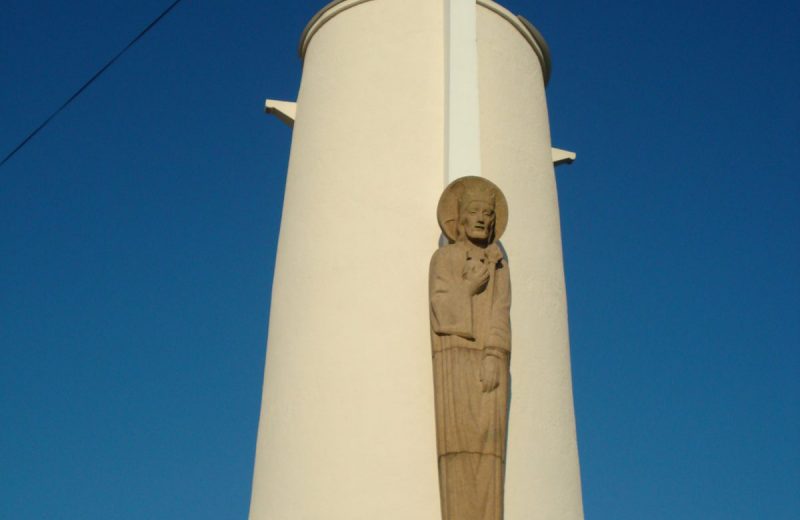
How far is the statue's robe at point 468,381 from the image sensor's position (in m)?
6.72

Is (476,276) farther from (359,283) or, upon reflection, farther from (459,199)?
(359,283)

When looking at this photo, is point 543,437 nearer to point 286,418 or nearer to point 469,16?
point 286,418

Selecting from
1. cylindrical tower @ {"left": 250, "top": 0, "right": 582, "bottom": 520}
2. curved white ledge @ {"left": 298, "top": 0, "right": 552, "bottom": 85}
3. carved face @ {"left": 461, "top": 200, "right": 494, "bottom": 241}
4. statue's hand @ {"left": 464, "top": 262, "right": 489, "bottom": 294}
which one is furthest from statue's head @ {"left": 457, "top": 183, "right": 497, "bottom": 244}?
curved white ledge @ {"left": 298, "top": 0, "right": 552, "bottom": 85}

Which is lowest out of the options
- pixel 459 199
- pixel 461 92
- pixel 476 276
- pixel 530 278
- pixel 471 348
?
pixel 471 348

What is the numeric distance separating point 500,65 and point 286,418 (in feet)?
11.7

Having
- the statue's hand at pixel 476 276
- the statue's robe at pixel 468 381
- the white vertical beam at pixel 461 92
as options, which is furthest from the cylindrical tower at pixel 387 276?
the statue's hand at pixel 476 276

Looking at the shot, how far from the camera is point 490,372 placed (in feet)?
22.7

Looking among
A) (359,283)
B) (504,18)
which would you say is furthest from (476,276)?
(504,18)

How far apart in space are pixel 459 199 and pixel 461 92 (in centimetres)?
144

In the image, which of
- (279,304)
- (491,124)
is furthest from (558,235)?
(279,304)

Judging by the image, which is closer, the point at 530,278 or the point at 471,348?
the point at 471,348

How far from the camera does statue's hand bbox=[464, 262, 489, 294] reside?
23.5ft

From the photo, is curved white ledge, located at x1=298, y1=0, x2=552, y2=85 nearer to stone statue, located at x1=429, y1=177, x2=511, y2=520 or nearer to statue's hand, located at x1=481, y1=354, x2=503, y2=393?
stone statue, located at x1=429, y1=177, x2=511, y2=520

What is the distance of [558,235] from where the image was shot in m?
9.03
